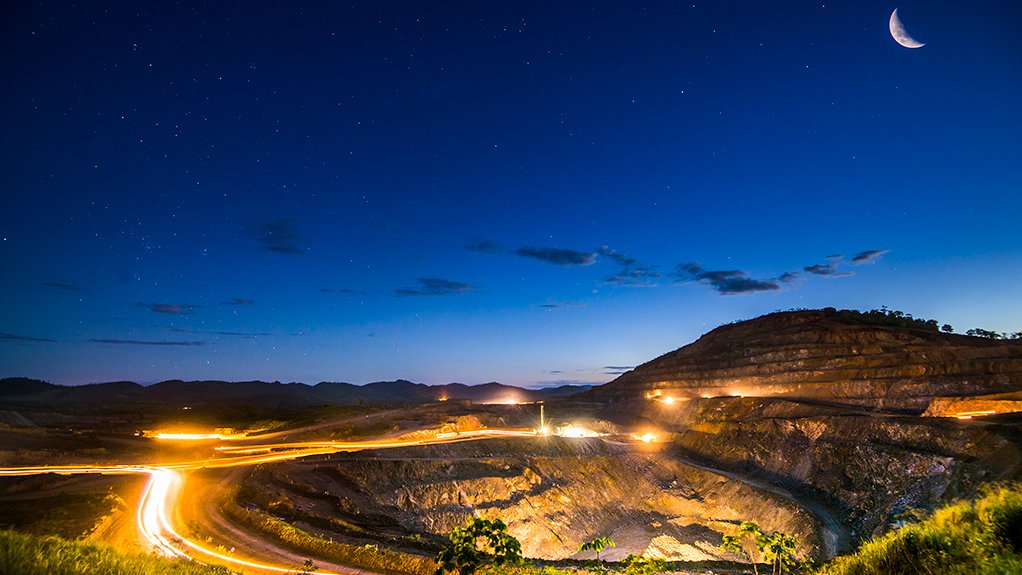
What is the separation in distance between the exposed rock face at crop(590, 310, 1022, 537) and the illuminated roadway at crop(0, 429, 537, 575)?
30167mm

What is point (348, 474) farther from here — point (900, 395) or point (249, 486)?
point (900, 395)

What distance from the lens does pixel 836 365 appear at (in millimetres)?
71250

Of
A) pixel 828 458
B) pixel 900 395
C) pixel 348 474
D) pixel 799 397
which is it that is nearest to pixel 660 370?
pixel 799 397

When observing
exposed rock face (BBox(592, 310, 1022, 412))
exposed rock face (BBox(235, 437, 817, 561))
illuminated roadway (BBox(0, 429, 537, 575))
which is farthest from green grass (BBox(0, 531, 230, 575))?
exposed rock face (BBox(592, 310, 1022, 412))

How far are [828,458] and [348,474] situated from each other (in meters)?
50.0

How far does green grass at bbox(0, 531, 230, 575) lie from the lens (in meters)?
7.76

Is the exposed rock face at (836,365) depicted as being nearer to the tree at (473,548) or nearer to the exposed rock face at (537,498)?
the exposed rock face at (537,498)

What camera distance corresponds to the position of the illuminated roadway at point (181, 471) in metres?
24.4

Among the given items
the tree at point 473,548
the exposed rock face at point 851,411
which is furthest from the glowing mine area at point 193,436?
the tree at point 473,548

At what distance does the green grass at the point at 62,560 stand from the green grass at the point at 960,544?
16.2 meters

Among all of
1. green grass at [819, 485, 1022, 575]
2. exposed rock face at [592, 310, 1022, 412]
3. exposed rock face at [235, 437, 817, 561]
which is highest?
exposed rock face at [592, 310, 1022, 412]

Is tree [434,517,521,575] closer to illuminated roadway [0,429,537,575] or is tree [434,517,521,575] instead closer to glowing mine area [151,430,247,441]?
illuminated roadway [0,429,537,575]

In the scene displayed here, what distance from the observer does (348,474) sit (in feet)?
143

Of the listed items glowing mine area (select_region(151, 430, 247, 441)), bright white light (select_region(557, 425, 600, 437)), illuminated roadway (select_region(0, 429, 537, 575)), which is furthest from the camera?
bright white light (select_region(557, 425, 600, 437))
